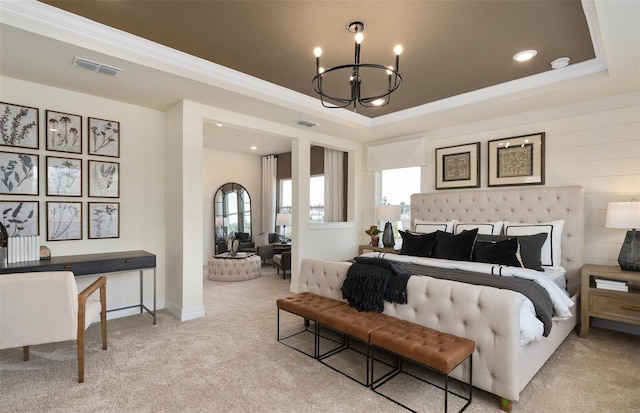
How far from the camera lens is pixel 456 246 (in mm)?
3535

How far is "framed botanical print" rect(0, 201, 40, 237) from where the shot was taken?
315cm

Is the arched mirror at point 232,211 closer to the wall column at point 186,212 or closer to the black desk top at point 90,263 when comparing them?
the wall column at point 186,212

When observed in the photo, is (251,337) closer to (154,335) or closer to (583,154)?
(154,335)

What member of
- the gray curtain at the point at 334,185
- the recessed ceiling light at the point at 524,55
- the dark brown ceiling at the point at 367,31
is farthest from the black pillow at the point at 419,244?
the gray curtain at the point at 334,185

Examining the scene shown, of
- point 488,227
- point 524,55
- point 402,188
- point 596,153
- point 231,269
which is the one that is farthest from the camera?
point 231,269

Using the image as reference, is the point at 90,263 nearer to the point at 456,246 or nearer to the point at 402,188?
the point at 456,246

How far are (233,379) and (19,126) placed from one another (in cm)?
327

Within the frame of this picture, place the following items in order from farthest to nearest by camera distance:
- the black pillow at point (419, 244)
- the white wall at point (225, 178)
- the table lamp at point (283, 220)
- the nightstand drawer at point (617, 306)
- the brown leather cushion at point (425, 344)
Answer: the white wall at point (225, 178), the table lamp at point (283, 220), the black pillow at point (419, 244), the nightstand drawer at point (617, 306), the brown leather cushion at point (425, 344)

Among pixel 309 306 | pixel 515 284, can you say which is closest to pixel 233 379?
pixel 309 306

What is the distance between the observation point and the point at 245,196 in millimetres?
8219

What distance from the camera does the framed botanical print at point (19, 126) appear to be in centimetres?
313

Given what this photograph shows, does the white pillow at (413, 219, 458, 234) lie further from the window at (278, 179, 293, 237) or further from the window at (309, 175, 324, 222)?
the window at (278, 179, 293, 237)

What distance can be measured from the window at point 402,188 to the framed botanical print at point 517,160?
1187 mm

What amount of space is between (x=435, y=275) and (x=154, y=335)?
2.82m
